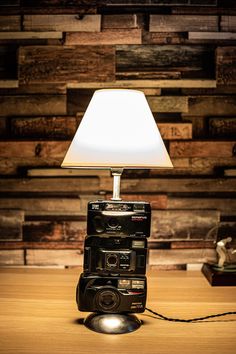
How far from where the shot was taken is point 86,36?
1.66m

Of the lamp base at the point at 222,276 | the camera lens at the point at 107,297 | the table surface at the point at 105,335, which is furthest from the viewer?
the lamp base at the point at 222,276

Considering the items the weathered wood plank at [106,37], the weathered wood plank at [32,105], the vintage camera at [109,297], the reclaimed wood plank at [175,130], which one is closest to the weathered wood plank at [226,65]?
the reclaimed wood plank at [175,130]

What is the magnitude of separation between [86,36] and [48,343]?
1209 mm

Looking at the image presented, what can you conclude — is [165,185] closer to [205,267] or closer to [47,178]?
[205,267]

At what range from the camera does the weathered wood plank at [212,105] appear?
1670 millimetres

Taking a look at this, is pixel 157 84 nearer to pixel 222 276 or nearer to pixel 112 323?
pixel 222 276

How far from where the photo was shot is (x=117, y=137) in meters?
1.07

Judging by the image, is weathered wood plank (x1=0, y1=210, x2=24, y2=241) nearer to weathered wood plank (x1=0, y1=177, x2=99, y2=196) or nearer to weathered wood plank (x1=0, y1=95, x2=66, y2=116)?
weathered wood plank (x1=0, y1=177, x2=99, y2=196)

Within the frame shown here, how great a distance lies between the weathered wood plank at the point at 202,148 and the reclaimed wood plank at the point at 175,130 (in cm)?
3

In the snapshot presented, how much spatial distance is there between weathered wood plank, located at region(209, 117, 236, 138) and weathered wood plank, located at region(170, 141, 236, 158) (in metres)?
0.04

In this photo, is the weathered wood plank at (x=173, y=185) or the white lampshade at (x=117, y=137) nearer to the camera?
the white lampshade at (x=117, y=137)

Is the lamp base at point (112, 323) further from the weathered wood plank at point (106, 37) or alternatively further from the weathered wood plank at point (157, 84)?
the weathered wood plank at point (106, 37)

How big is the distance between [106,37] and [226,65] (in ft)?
1.71

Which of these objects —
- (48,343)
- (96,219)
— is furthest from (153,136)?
(48,343)
